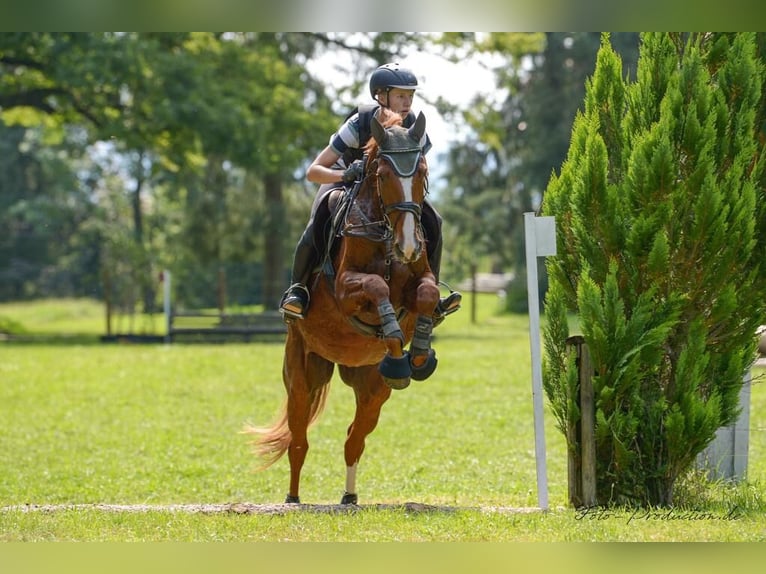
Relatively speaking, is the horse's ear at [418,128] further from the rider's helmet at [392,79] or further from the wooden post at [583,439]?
the wooden post at [583,439]

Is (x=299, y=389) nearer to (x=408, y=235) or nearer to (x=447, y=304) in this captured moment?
(x=447, y=304)

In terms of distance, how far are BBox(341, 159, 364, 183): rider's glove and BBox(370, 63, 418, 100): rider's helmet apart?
508mm

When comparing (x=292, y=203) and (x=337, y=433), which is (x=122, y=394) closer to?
(x=337, y=433)

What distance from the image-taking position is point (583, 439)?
7.21 meters

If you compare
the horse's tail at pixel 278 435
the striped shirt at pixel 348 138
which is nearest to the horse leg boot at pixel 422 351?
the striped shirt at pixel 348 138

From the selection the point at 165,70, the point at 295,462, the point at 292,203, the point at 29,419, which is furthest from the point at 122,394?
the point at 292,203

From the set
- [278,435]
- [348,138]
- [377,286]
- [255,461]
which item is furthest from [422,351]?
[255,461]

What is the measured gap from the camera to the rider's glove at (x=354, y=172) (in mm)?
6652

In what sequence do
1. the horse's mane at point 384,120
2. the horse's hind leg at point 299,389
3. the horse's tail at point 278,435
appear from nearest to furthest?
the horse's mane at point 384,120 → the horse's hind leg at point 299,389 → the horse's tail at point 278,435

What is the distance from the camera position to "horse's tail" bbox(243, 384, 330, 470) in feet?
26.7

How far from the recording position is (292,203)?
32375 mm

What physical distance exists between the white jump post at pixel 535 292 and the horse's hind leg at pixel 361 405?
108 cm

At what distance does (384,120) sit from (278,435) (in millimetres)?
2801
